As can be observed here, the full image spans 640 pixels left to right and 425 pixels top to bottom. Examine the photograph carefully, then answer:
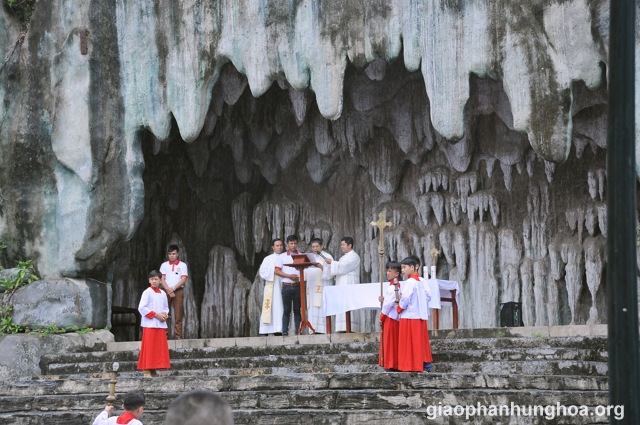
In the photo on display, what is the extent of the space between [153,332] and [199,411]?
27.2 feet

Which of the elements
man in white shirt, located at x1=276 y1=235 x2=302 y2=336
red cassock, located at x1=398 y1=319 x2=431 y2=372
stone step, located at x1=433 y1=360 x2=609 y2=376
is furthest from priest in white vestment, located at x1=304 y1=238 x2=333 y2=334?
stone step, located at x1=433 y1=360 x2=609 y2=376

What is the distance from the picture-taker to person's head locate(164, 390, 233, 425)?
349 cm

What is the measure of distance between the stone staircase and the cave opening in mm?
3234

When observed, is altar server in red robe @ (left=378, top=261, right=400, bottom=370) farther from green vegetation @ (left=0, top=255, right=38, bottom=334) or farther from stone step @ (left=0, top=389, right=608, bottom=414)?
green vegetation @ (left=0, top=255, right=38, bottom=334)

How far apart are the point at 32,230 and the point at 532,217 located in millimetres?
7471

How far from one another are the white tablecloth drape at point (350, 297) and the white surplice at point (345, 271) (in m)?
0.70

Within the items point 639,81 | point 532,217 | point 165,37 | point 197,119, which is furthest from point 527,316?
point 165,37

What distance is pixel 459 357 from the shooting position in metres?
11.0

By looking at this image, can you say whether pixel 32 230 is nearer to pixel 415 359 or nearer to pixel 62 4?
pixel 62 4

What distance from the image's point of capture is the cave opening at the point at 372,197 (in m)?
15.4

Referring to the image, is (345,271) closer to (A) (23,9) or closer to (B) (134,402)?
(A) (23,9)

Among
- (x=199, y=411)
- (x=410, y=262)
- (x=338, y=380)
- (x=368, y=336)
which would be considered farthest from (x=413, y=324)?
(x=199, y=411)

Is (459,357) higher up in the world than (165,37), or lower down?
lower down

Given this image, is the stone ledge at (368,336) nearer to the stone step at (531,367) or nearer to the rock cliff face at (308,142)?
the stone step at (531,367)
